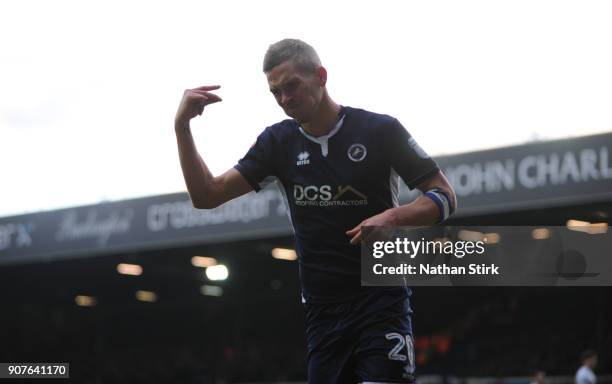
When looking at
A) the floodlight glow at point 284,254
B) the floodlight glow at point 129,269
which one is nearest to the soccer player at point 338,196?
the floodlight glow at point 284,254

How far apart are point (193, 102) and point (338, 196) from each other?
739mm

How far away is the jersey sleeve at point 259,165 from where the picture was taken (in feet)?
13.9

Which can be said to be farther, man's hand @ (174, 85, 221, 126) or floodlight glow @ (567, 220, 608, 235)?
floodlight glow @ (567, 220, 608, 235)

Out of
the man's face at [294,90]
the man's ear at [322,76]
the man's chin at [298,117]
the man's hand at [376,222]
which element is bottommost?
the man's hand at [376,222]

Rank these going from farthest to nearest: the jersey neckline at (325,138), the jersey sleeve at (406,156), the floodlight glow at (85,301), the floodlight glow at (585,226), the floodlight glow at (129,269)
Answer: the floodlight glow at (85,301), the floodlight glow at (129,269), the floodlight glow at (585,226), the jersey neckline at (325,138), the jersey sleeve at (406,156)

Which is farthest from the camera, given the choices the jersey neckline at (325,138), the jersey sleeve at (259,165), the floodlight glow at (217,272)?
the floodlight glow at (217,272)

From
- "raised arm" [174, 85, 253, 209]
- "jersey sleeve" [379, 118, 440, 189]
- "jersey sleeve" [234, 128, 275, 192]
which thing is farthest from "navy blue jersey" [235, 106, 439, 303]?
"raised arm" [174, 85, 253, 209]

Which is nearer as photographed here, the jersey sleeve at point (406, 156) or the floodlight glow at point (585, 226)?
the jersey sleeve at point (406, 156)

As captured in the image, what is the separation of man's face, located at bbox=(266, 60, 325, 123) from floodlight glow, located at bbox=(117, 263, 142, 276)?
2537 cm

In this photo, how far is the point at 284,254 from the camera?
2664 cm

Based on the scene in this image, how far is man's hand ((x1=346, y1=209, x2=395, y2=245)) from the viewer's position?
141 inches

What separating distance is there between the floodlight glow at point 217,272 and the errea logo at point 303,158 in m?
24.6

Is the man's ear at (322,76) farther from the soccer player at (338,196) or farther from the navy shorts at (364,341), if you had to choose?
the navy shorts at (364,341)

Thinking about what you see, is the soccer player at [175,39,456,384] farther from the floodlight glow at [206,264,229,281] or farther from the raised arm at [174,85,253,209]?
the floodlight glow at [206,264,229,281]
